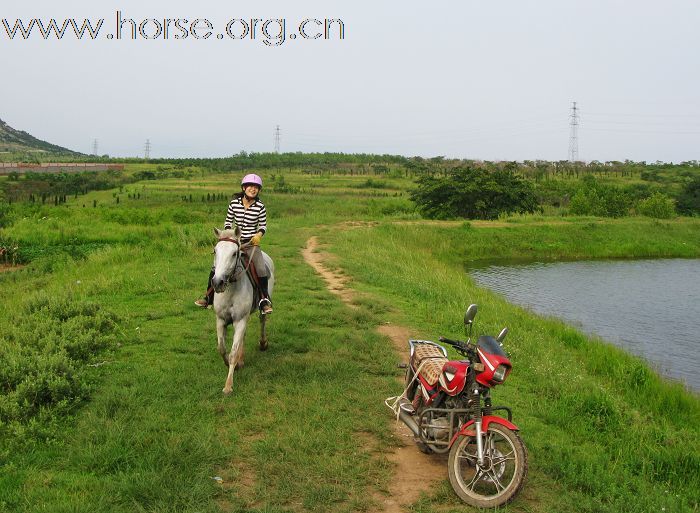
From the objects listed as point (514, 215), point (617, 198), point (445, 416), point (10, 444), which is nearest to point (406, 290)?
point (445, 416)

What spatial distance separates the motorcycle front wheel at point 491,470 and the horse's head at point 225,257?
3.09 m

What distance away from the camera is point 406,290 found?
12.8 meters

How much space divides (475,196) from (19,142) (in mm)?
150120

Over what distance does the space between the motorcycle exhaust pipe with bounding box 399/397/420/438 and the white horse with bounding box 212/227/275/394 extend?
203 centimetres

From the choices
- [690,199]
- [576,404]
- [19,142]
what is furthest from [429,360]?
[19,142]

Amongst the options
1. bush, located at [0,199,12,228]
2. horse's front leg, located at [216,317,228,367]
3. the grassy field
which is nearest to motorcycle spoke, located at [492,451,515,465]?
the grassy field

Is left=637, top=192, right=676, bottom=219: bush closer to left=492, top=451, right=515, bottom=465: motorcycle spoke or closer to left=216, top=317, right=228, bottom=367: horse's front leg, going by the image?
left=216, top=317, right=228, bottom=367: horse's front leg

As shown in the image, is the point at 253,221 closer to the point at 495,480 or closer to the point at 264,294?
the point at 264,294

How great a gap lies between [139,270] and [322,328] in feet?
21.7

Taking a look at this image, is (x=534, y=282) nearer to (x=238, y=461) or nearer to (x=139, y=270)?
(x=139, y=270)

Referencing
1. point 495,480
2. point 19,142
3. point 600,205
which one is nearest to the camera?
point 495,480

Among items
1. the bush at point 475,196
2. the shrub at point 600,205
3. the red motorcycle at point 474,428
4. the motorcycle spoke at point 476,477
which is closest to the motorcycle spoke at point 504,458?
the red motorcycle at point 474,428

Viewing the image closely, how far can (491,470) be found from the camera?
439 cm

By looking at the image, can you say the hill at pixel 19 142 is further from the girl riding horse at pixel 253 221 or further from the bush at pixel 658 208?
the girl riding horse at pixel 253 221
